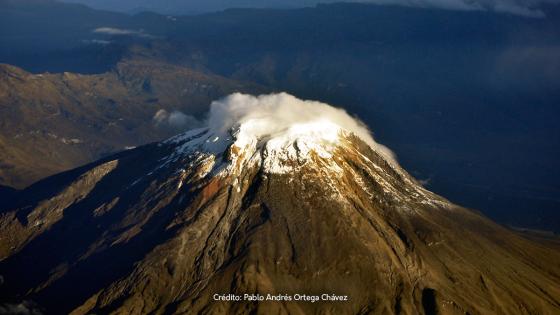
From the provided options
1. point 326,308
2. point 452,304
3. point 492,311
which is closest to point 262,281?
point 326,308

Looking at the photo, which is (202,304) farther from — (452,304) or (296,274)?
(452,304)

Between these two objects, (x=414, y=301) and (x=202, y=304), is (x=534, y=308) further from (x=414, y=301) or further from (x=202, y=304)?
(x=202, y=304)

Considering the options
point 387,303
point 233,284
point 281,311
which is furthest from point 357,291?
point 233,284

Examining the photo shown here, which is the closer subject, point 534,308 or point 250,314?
point 250,314

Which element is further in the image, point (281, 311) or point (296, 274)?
point (296, 274)

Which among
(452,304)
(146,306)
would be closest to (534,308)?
(452,304)

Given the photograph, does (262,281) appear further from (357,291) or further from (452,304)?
(452,304)

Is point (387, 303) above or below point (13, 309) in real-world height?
above

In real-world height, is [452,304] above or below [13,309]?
above
